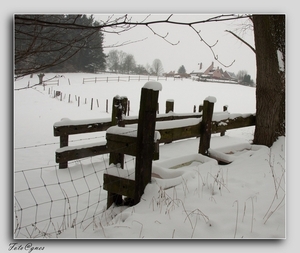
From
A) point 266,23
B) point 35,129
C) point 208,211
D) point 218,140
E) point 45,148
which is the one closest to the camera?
point 208,211

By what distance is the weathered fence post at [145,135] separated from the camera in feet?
9.55

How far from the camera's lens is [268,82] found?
5227 millimetres

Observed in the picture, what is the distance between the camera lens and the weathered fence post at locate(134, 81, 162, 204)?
2.91 m

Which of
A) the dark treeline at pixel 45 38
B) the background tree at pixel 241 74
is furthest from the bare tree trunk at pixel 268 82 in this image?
the dark treeline at pixel 45 38

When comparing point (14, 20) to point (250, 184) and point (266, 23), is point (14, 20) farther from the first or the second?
point (266, 23)

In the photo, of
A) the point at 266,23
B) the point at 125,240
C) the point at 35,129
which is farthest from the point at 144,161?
the point at 35,129

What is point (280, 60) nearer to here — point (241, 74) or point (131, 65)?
point (241, 74)

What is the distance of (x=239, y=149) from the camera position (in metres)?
5.07

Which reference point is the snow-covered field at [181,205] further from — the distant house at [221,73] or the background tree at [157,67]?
the distant house at [221,73]

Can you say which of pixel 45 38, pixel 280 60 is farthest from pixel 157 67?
pixel 45 38

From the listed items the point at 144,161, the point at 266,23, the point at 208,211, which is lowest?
the point at 208,211

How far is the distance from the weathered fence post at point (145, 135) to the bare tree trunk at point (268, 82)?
3.20 m

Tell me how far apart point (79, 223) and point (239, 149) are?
3.19 m

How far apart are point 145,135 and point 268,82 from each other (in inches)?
134
